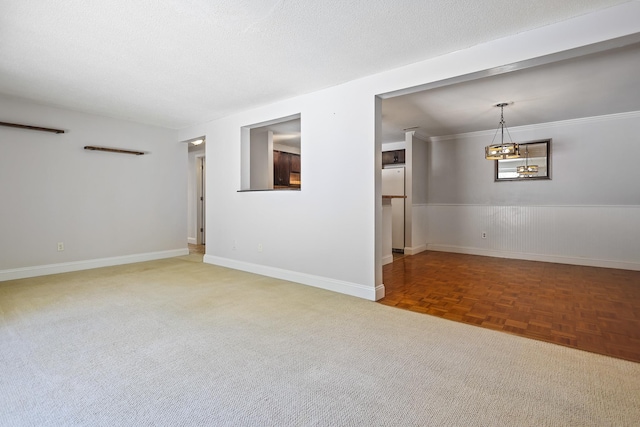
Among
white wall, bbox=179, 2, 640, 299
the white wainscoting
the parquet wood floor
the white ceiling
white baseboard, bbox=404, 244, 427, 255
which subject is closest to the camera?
the parquet wood floor

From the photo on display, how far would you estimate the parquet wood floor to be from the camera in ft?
8.17

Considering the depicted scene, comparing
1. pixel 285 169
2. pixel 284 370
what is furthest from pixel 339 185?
pixel 285 169

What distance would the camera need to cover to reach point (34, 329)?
2.53 metres

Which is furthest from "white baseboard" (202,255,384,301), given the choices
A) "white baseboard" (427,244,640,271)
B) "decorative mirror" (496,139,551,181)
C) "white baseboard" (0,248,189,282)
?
"decorative mirror" (496,139,551,181)

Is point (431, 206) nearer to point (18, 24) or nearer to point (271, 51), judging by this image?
point (271, 51)

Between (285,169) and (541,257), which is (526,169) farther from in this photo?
(285,169)

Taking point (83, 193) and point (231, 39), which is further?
point (83, 193)

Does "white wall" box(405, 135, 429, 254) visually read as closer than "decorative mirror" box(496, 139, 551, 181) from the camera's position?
No

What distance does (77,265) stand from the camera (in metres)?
4.73

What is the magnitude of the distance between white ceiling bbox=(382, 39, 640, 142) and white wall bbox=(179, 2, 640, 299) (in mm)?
899

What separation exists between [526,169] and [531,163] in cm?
46

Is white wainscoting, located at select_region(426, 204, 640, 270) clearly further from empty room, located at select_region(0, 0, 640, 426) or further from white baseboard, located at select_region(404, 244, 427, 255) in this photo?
white baseboard, located at select_region(404, 244, 427, 255)

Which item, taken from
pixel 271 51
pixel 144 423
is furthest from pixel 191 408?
pixel 271 51

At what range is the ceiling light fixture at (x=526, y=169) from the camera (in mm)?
5338
